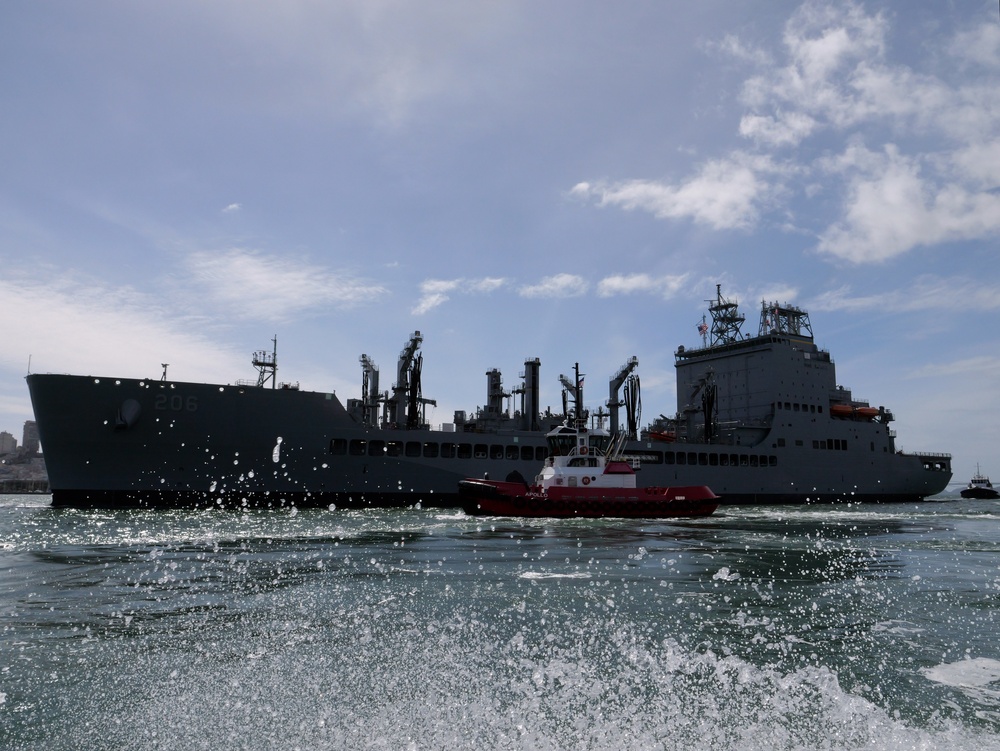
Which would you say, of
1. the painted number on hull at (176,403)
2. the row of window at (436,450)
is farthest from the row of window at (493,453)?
the painted number on hull at (176,403)

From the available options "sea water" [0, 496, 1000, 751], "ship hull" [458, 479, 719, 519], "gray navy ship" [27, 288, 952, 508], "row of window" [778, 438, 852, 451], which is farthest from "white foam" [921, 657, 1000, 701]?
"row of window" [778, 438, 852, 451]

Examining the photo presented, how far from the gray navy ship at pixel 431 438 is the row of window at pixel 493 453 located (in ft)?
0.30

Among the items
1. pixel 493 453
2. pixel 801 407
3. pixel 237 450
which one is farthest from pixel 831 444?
pixel 237 450

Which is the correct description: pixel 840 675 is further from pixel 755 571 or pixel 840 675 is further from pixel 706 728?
pixel 755 571

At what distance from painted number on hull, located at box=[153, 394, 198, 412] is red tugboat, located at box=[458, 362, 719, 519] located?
13810 millimetres

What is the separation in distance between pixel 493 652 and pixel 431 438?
30.6 metres

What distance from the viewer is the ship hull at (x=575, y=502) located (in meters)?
29.2

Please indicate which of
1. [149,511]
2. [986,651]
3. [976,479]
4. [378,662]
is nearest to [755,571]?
[986,651]

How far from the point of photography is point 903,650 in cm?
724

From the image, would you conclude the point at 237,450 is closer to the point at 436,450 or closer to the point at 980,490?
the point at 436,450

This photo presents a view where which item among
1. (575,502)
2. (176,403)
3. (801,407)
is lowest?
(575,502)

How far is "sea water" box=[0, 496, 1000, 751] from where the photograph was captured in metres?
5.04

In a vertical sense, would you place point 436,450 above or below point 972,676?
above

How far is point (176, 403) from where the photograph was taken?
30.8m
